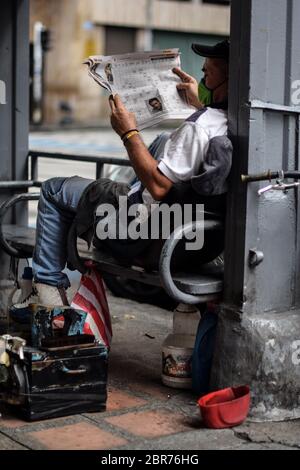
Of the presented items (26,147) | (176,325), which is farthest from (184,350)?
(26,147)

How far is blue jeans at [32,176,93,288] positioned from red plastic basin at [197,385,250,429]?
1221 millimetres

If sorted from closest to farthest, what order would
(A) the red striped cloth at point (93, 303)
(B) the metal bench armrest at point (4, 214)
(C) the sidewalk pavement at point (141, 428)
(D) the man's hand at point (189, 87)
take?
(C) the sidewalk pavement at point (141, 428) < (A) the red striped cloth at point (93, 303) < (D) the man's hand at point (189, 87) < (B) the metal bench armrest at point (4, 214)

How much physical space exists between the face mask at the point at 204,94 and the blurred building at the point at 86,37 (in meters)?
26.0

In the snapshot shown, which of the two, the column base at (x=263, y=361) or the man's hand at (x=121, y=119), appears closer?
the column base at (x=263, y=361)

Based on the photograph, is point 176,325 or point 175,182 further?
point 176,325

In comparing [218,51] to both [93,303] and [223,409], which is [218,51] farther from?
[223,409]

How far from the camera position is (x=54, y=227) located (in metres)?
5.03

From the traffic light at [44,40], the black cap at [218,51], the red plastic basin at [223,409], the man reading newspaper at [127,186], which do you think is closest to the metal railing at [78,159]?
the man reading newspaper at [127,186]

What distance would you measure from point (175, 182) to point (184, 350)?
0.90m

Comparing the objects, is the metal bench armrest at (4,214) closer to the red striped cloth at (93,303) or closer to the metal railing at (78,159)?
the metal railing at (78,159)

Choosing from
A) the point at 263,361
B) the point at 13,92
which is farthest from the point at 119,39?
the point at 263,361

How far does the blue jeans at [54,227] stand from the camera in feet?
16.3

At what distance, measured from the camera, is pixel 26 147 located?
645 cm
